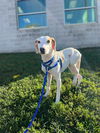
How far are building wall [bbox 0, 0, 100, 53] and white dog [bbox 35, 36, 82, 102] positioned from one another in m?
5.03

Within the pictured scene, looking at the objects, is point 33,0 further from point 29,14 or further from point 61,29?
point 61,29

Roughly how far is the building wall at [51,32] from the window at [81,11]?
8.8 inches

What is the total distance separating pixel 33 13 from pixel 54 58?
6.30 metres

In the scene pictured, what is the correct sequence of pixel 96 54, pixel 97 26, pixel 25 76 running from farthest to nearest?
pixel 97 26 → pixel 96 54 → pixel 25 76

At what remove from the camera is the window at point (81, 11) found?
1020 cm

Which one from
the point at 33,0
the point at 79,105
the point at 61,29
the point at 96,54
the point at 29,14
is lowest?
the point at 79,105

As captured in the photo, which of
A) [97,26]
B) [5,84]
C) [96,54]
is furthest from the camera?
[97,26]

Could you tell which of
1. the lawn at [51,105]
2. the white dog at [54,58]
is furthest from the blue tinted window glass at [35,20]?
the white dog at [54,58]

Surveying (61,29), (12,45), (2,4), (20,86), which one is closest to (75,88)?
(20,86)

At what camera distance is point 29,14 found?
10547 mm

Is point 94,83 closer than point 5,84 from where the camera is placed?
Yes

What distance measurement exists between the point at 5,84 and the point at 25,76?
77 centimetres

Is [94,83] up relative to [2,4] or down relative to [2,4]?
down

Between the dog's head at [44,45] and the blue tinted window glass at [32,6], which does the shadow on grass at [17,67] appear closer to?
the blue tinted window glass at [32,6]
